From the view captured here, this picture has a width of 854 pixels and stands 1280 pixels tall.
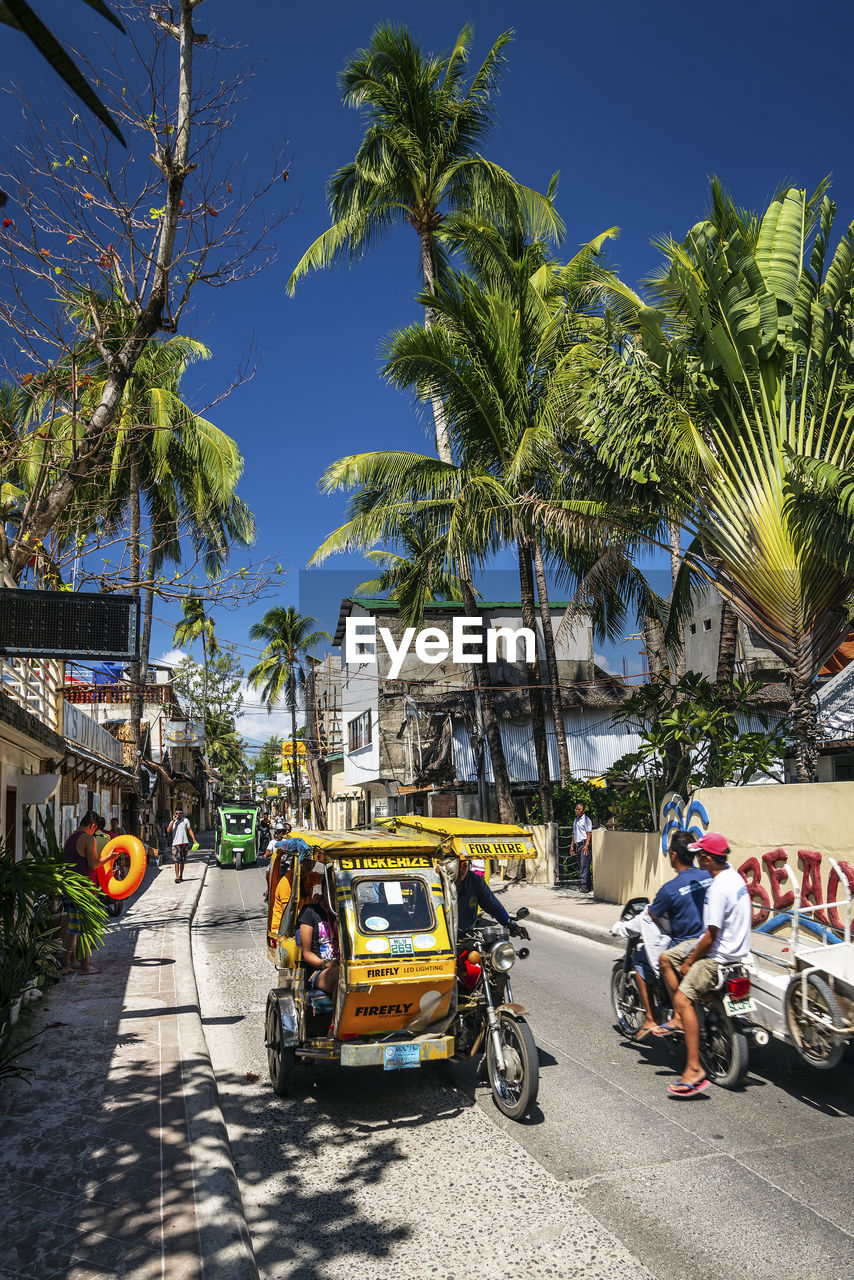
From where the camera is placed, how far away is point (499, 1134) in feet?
18.8

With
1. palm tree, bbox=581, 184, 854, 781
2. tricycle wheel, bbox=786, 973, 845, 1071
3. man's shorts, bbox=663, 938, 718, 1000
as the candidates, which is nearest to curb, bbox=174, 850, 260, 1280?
man's shorts, bbox=663, 938, 718, 1000

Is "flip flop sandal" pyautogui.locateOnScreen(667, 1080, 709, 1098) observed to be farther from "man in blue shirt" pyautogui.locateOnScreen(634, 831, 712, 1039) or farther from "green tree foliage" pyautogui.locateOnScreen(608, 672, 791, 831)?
"green tree foliage" pyautogui.locateOnScreen(608, 672, 791, 831)

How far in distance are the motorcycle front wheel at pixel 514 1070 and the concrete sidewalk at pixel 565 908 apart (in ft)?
18.3

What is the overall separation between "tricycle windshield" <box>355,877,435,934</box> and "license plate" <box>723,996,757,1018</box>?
212 cm

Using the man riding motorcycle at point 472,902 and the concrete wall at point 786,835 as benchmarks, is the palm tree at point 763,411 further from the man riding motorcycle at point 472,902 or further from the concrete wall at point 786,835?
the man riding motorcycle at point 472,902

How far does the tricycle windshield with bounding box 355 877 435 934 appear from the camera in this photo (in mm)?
6176

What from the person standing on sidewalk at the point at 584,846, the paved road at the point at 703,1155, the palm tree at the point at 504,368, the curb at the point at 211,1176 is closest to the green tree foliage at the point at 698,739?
the person standing on sidewalk at the point at 584,846

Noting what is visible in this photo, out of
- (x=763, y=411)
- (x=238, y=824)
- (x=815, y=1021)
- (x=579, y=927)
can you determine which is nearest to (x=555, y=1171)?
(x=815, y=1021)

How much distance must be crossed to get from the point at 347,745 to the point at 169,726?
12.1 meters

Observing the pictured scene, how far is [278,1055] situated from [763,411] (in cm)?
1019

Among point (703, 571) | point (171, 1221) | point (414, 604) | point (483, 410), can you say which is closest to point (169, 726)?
point (414, 604)

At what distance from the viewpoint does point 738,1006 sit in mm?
6094

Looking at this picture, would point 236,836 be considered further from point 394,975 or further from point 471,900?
point 394,975

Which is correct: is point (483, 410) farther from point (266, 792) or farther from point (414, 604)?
point (266, 792)
